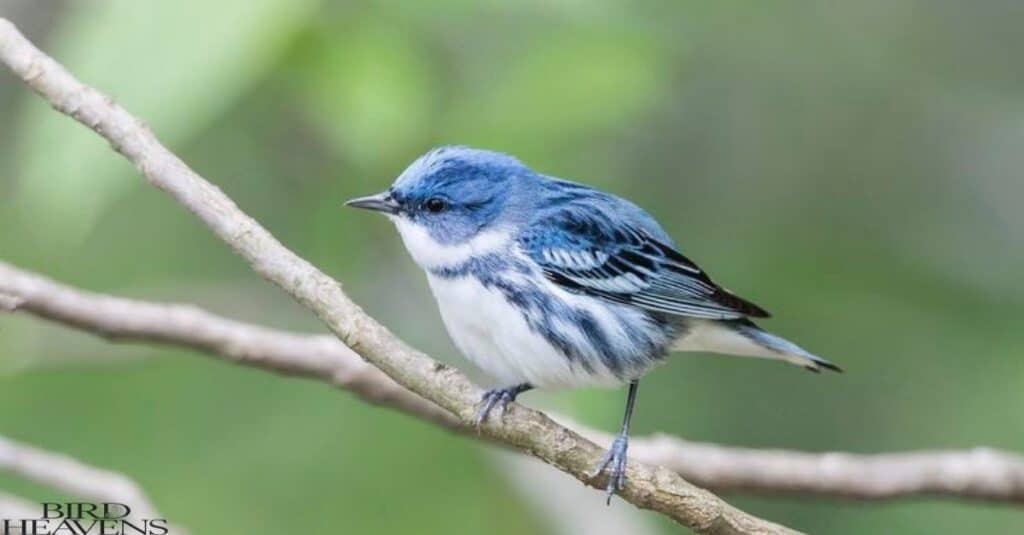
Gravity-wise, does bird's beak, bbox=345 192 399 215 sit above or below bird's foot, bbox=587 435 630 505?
above

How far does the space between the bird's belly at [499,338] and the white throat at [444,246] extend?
0.18 ft

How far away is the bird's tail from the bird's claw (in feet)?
2.79

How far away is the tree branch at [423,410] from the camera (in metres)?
3.54

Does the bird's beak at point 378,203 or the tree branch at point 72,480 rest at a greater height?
the bird's beak at point 378,203

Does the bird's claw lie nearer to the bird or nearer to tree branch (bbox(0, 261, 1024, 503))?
the bird

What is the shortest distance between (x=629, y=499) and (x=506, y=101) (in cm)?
149

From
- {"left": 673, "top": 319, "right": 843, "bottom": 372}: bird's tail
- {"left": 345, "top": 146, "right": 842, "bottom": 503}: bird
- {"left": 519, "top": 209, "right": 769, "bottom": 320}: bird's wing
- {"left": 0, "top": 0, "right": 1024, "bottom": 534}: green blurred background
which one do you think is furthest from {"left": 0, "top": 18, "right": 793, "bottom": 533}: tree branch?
{"left": 673, "top": 319, "right": 843, "bottom": 372}: bird's tail

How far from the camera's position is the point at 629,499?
2.80 meters

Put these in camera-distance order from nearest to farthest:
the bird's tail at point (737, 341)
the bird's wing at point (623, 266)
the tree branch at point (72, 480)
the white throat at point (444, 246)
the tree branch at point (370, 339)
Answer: the tree branch at point (370, 339), the tree branch at point (72, 480), the white throat at point (444, 246), the bird's wing at point (623, 266), the bird's tail at point (737, 341)

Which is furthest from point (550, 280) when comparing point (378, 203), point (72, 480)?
point (72, 480)

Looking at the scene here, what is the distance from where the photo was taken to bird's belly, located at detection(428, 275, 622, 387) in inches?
131

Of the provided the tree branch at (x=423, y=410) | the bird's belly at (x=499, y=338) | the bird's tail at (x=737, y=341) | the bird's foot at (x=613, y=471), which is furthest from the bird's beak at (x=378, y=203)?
the bird's foot at (x=613, y=471)

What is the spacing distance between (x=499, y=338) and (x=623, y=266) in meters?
0.51

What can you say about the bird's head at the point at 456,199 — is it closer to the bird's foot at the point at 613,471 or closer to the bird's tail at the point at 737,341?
the bird's tail at the point at 737,341
